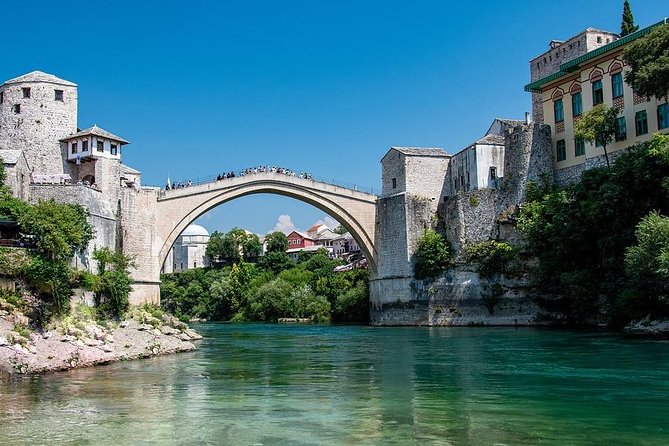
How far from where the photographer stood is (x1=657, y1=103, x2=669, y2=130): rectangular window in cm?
2894

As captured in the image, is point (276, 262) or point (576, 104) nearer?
point (576, 104)

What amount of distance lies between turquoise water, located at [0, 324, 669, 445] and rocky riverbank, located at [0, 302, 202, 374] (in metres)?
0.70

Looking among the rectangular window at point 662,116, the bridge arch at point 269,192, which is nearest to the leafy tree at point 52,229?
the bridge arch at point 269,192

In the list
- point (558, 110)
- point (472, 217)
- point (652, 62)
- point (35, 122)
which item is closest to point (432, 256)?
point (472, 217)

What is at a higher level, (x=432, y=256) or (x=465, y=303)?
(x=432, y=256)

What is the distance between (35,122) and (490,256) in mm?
22366

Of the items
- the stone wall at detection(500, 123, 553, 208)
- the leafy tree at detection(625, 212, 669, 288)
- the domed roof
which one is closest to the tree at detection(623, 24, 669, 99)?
the leafy tree at detection(625, 212, 669, 288)

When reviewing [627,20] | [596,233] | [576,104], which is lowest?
[596,233]

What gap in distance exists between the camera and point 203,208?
3725 centimetres

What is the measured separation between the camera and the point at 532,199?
34531 millimetres

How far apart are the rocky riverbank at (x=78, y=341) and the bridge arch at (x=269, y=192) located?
38.5ft

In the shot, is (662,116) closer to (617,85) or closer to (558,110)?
(617,85)

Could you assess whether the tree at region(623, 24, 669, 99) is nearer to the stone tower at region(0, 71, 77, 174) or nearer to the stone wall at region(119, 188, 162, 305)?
the stone wall at region(119, 188, 162, 305)

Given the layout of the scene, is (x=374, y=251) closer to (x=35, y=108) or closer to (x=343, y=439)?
(x=35, y=108)
